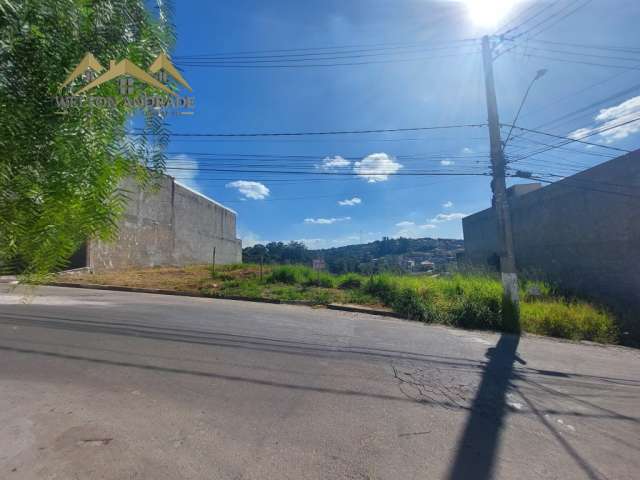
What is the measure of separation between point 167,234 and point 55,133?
24274mm

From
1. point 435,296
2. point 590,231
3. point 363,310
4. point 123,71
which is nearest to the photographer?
point 123,71

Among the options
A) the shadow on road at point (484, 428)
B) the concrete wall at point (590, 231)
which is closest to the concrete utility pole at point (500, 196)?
the shadow on road at point (484, 428)

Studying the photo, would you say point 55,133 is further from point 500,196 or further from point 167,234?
point 167,234

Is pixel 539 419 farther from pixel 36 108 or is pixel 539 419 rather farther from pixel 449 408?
pixel 36 108

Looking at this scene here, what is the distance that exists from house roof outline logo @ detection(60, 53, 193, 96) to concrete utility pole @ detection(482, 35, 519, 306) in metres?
8.81

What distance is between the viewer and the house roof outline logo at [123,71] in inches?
50.4

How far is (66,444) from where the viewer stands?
2336mm

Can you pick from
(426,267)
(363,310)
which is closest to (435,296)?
(363,310)

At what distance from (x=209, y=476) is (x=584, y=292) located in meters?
16.9

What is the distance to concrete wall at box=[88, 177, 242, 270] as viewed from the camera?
719 inches

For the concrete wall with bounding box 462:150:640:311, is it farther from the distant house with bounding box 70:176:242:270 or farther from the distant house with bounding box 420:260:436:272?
the distant house with bounding box 70:176:242:270

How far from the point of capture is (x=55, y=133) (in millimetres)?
1257

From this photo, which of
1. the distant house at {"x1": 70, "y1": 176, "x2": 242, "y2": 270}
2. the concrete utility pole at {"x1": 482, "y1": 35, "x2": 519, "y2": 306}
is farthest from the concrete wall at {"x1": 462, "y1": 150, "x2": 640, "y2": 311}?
the distant house at {"x1": 70, "y1": 176, "x2": 242, "y2": 270}

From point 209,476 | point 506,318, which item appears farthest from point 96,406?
point 506,318
